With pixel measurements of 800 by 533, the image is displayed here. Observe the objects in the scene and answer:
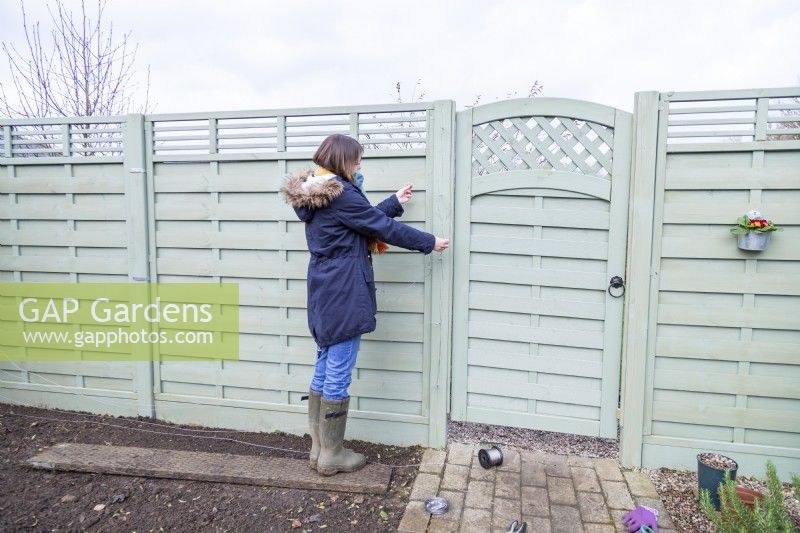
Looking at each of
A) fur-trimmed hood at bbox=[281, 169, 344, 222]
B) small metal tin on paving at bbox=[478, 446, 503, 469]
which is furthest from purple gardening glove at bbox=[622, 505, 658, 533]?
fur-trimmed hood at bbox=[281, 169, 344, 222]

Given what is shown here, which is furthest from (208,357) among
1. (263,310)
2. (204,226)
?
(204,226)

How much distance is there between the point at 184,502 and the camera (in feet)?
8.10

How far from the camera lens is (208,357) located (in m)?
3.31

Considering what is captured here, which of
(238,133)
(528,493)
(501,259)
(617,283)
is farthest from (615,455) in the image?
(238,133)

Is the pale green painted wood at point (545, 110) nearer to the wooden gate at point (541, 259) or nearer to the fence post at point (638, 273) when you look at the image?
the wooden gate at point (541, 259)

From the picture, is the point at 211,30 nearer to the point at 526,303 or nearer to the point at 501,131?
the point at 501,131

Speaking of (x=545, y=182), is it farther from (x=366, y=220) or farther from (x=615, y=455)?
(x=615, y=455)

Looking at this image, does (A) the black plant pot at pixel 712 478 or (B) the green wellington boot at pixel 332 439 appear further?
(B) the green wellington boot at pixel 332 439

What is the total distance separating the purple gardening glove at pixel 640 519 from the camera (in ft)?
7.02

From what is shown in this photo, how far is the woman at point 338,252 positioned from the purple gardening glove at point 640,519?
4.71ft

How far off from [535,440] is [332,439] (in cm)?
145

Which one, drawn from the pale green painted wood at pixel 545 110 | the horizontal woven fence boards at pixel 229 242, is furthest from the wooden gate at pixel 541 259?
the horizontal woven fence boards at pixel 229 242

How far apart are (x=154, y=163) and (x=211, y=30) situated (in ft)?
12.0

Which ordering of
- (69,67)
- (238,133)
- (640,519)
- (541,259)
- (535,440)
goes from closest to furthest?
(640,519)
(541,259)
(238,133)
(535,440)
(69,67)
